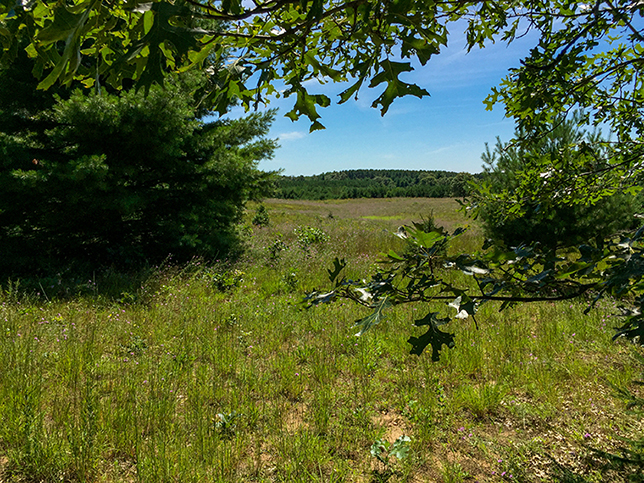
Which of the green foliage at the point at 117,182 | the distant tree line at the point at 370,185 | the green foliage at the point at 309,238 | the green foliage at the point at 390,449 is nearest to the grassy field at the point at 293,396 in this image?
the green foliage at the point at 390,449

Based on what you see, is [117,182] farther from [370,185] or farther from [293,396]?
[370,185]

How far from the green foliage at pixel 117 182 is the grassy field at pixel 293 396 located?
1879mm

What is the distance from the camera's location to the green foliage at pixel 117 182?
5.14 metres

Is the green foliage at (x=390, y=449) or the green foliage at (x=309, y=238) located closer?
the green foliage at (x=390, y=449)

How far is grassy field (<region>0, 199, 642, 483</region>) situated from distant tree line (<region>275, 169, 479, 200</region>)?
44.2 meters

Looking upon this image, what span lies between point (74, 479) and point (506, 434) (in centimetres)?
287

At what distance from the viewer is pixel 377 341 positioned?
146 inches

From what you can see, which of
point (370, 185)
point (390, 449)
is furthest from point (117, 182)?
point (370, 185)

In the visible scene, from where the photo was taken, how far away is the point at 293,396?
2.78m

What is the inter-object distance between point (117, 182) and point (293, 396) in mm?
4931

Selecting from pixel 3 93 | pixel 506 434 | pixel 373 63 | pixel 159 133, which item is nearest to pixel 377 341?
pixel 506 434

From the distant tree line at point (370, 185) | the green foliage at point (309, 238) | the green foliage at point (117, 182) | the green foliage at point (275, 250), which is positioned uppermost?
the distant tree line at point (370, 185)

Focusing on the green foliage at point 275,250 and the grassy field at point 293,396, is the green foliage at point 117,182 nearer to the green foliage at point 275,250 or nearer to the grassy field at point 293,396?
the green foliage at point 275,250

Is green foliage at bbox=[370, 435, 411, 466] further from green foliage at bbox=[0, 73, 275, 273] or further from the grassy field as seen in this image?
green foliage at bbox=[0, 73, 275, 273]
